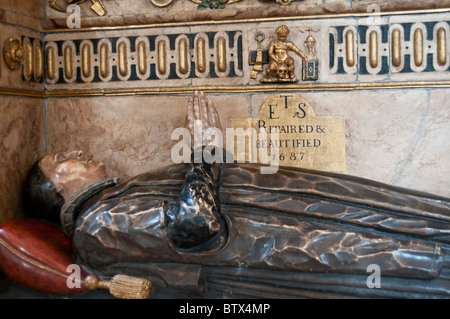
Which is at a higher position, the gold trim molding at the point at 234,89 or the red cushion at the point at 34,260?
the gold trim molding at the point at 234,89

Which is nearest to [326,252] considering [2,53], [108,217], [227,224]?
[227,224]

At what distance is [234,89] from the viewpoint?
2.84 meters

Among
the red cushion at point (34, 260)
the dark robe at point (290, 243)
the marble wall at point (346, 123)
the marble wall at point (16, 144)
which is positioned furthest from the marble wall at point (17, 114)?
the dark robe at point (290, 243)

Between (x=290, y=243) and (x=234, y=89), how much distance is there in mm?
1289

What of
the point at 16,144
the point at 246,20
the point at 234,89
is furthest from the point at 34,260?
the point at 246,20

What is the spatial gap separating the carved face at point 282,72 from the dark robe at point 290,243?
0.93 m

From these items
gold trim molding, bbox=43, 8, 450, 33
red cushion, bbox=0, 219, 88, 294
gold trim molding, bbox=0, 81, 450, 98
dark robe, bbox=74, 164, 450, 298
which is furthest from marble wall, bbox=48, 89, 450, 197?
red cushion, bbox=0, 219, 88, 294

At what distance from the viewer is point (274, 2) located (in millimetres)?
2791

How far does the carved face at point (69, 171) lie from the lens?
2334mm

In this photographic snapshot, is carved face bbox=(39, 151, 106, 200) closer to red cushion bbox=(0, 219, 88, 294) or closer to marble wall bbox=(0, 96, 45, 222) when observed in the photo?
red cushion bbox=(0, 219, 88, 294)

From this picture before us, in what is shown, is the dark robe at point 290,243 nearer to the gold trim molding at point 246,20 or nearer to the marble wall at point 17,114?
the marble wall at point 17,114
